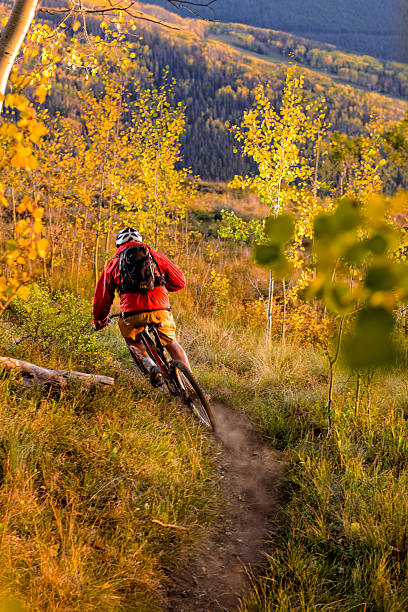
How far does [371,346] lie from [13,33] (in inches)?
124

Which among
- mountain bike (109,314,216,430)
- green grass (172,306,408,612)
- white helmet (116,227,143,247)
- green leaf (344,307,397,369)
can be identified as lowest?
green grass (172,306,408,612)

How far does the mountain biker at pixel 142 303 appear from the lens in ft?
13.5

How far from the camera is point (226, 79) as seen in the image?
113562mm

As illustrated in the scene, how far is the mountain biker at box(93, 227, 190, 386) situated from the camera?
4129 millimetres

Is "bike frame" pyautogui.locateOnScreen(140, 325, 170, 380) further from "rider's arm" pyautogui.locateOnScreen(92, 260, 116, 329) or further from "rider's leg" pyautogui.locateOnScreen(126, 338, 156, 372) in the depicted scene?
"rider's arm" pyautogui.locateOnScreen(92, 260, 116, 329)

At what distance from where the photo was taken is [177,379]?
13.9ft

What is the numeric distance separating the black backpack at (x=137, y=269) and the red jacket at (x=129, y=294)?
11cm

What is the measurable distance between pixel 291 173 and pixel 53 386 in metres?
5.31

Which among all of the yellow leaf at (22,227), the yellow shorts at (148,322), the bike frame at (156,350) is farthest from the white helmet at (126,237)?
the yellow leaf at (22,227)

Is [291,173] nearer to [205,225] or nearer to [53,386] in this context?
[53,386]

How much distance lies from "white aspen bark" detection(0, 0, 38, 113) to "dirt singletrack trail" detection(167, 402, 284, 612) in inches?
124

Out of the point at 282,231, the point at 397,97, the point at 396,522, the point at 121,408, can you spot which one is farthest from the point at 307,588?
the point at 397,97

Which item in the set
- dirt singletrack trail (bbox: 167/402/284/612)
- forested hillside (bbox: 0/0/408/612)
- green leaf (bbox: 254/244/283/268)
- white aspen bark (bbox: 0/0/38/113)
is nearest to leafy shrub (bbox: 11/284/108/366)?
forested hillside (bbox: 0/0/408/612)

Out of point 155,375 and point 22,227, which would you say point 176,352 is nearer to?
point 155,375
